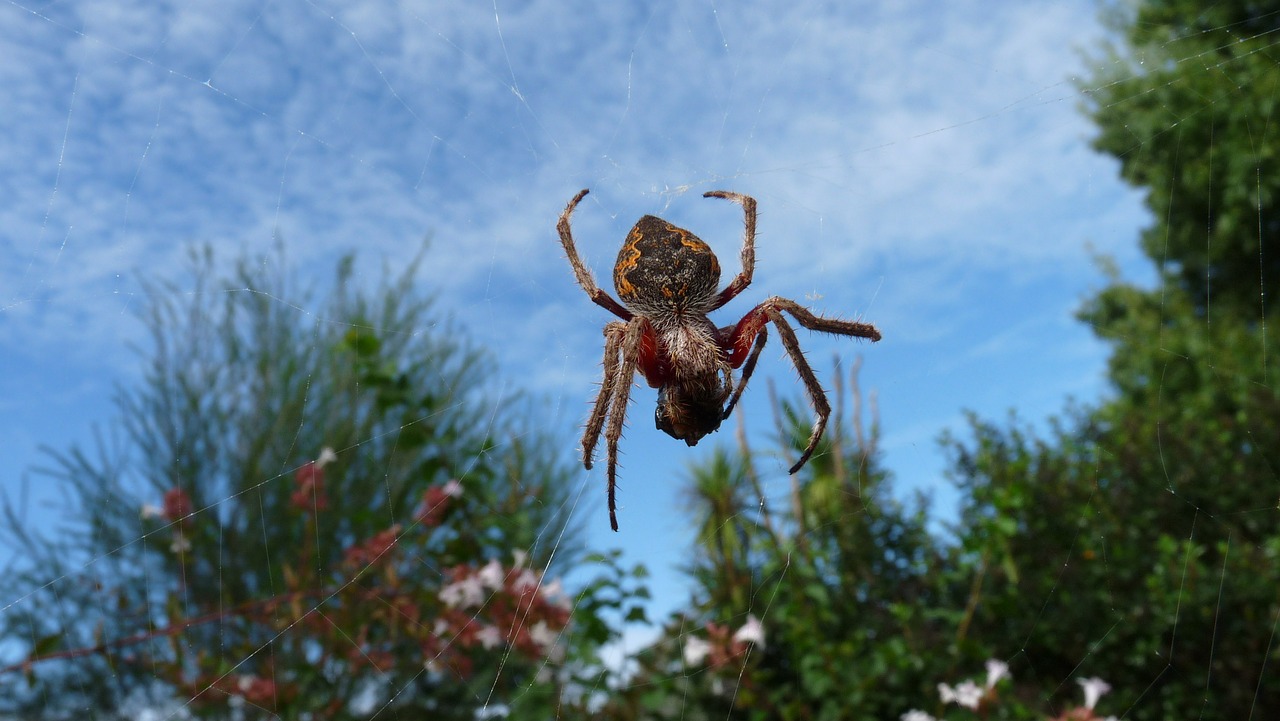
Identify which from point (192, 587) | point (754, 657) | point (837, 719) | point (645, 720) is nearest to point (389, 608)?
point (192, 587)

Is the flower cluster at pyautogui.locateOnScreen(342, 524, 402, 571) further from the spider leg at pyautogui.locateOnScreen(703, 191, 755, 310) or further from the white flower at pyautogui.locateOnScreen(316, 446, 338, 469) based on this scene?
the spider leg at pyautogui.locateOnScreen(703, 191, 755, 310)

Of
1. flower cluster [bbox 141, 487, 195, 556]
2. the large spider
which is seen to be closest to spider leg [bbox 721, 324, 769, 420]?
the large spider

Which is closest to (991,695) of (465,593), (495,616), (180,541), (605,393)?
(495,616)

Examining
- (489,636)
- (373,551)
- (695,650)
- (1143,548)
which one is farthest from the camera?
(1143,548)

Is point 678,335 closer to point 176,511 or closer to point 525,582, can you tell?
point 525,582

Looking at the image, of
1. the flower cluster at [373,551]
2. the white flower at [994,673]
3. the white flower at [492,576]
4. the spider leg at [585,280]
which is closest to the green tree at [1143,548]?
the white flower at [994,673]

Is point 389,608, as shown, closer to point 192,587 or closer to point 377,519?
point 377,519
